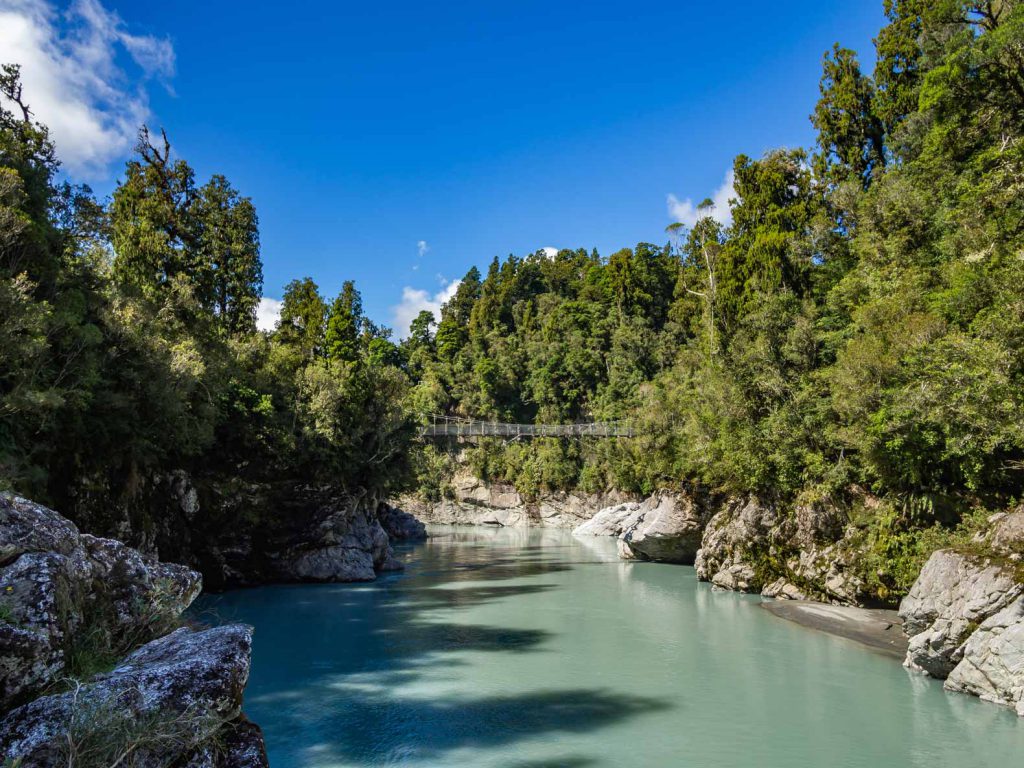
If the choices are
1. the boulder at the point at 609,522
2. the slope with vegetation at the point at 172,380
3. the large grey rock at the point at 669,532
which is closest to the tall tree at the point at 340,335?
the slope with vegetation at the point at 172,380

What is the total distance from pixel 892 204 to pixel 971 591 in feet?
39.9

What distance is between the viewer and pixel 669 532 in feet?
86.6

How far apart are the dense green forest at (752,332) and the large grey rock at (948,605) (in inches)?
84.6

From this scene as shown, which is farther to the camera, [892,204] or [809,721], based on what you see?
[892,204]

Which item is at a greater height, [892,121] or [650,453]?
[892,121]

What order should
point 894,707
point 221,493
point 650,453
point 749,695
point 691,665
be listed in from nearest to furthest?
point 894,707 < point 749,695 < point 691,665 < point 221,493 < point 650,453

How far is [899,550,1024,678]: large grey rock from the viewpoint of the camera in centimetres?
988

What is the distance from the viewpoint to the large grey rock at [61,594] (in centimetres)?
393

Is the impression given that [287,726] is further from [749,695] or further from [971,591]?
[971,591]

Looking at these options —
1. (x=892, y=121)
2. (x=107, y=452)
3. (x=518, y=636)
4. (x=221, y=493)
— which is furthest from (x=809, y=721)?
(x=892, y=121)

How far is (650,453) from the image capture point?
28.2 metres

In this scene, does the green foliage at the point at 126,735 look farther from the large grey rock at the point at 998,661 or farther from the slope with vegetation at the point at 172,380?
the large grey rock at the point at 998,661

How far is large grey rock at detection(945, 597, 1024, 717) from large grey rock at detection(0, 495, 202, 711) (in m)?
10.6

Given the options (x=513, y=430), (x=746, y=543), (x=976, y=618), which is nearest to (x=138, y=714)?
(x=976, y=618)
